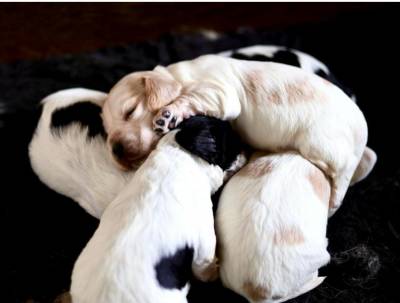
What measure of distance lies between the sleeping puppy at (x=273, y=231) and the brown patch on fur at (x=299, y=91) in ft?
0.75

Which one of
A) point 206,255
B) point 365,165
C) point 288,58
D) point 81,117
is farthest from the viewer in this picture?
point 288,58

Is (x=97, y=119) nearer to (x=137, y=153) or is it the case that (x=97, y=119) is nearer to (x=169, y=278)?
(x=137, y=153)

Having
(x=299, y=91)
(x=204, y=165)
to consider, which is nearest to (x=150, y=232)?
(x=204, y=165)

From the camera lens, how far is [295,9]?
130 inches

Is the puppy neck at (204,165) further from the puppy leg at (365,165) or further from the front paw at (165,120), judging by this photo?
the puppy leg at (365,165)

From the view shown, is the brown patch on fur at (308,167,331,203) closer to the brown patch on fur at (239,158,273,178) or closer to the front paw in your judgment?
the brown patch on fur at (239,158,273,178)

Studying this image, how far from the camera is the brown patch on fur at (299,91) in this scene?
1.73m

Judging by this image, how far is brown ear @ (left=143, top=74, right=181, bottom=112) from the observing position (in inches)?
65.4

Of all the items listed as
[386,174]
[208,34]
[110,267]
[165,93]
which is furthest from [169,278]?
[208,34]

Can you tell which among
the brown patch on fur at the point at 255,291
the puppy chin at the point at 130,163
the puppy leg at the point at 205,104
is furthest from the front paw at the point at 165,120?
the brown patch on fur at the point at 255,291

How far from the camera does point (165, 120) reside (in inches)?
63.7

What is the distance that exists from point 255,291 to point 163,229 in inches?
12.3

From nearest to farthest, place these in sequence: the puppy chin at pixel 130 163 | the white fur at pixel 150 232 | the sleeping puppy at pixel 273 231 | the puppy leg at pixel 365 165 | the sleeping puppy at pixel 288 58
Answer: the white fur at pixel 150 232, the sleeping puppy at pixel 273 231, the puppy chin at pixel 130 163, the puppy leg at pixel 365 165, the sleeping puppy at pixel 288 58

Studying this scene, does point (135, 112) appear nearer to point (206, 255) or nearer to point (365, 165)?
point (206, 255)
